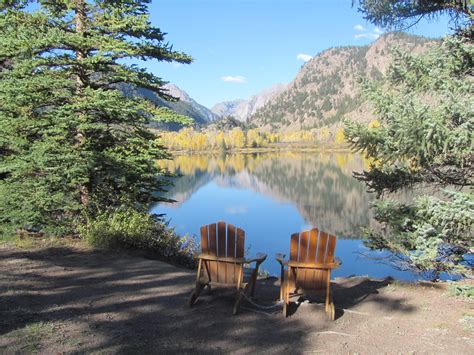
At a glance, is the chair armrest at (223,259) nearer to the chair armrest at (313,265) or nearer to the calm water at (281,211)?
the chair armrest at (313,265)

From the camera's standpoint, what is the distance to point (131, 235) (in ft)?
25.9

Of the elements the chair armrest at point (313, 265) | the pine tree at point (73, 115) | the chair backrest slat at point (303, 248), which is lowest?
the chair armrest at point (313, 265)

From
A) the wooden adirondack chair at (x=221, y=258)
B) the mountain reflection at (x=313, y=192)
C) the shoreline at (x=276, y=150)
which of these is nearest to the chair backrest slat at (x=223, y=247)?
the wooden adirondack chair at (x=221, y=258)

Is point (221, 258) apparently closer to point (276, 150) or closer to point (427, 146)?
point (427, 146)

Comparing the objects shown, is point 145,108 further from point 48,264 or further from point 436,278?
point 436,278

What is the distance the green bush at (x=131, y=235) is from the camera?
781cm

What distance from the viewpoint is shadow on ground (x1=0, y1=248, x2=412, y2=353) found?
3.89 m

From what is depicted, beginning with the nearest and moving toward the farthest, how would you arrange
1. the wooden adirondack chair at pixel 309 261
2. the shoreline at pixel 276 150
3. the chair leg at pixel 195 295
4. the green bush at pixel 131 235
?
the wooden adirondack chair at pixel 309 261 < the chair leg at pixel 195 295 < the green bush at pixel 131 235 < the shoreline at pixel 276 150

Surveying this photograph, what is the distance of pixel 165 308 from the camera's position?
486cm

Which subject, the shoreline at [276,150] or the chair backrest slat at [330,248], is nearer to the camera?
the chair backrest slat at [330,248]

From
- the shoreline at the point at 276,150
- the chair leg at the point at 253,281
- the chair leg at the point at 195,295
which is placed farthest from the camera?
the shoreline at the point at 276,150

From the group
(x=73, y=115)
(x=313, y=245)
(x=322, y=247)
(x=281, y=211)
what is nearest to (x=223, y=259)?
(x=313, y=245)

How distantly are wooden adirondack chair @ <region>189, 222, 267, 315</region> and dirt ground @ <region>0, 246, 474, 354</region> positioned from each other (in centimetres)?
29

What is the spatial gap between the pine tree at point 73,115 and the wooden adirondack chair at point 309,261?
4.63m
